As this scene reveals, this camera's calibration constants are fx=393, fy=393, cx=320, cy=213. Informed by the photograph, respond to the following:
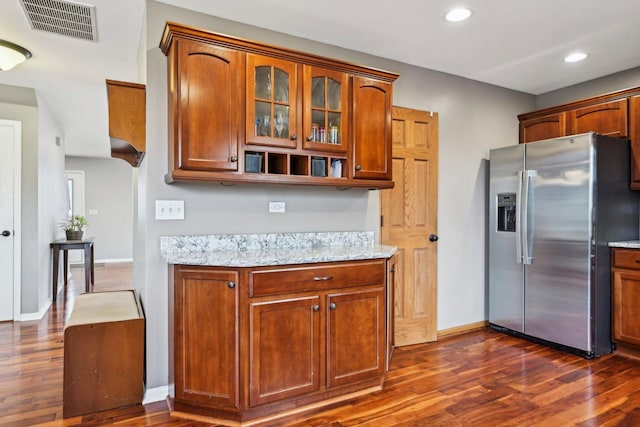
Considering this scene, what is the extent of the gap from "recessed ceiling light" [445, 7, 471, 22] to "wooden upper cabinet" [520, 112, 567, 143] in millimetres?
1817

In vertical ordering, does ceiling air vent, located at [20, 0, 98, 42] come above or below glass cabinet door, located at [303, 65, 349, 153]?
above

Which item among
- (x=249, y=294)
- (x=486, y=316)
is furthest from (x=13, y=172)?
(x=486, y=316)

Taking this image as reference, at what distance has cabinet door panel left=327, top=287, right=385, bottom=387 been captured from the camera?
7.67 ft

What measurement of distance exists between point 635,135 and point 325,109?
2706 mm

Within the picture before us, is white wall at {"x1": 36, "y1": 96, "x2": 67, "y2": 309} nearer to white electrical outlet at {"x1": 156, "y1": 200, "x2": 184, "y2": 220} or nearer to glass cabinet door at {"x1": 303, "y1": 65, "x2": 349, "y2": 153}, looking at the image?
white electrical outlet at {"x1": 156, "y1": 200, "x2": 184, "y2": 220}

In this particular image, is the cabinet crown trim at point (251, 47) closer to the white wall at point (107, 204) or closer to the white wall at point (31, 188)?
the white wall at point (31, 188)

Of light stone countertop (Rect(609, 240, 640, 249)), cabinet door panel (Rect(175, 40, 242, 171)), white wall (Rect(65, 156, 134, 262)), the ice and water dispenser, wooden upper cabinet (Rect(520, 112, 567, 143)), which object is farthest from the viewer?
white wall (Rect(65, 156, 134, 262))

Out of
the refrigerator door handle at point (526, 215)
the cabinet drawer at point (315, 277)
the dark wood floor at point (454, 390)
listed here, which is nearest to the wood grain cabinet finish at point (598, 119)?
the refrigerator door handle at point (526, 215)

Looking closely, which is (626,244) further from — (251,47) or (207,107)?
(207,107)

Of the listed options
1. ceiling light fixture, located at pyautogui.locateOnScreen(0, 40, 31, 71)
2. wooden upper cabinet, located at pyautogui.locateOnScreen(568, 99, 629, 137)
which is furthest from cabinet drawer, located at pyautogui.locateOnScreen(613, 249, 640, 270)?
ceiling light fixture, located at pyautogui.locateOnScreen(0, 40, 31, 71)

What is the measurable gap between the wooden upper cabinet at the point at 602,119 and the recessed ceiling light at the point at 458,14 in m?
1.79

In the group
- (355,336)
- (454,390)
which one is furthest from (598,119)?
(355,336)

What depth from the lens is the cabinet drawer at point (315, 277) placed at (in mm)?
2133

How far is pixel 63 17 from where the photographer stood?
2.59m
